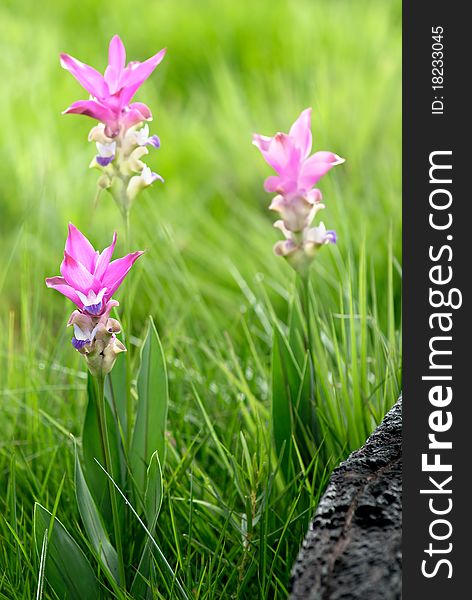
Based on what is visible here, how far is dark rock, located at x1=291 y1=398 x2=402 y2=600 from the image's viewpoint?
0.73 meters

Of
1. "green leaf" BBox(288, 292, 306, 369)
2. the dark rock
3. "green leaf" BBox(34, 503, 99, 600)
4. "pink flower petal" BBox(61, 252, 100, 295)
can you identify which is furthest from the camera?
"green leaf" BBox(288, 292, 306, 369)

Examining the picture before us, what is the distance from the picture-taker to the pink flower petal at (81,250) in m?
0.94

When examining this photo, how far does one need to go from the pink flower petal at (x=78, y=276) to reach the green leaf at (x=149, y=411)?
0.71 feet

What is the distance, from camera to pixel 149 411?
114 centimetres

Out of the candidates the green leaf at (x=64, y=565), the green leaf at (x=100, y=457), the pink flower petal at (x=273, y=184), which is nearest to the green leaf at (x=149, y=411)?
the green leaf at (x=100, y=457)

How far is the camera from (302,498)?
1.16 meters

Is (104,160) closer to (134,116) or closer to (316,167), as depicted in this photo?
(134,116)

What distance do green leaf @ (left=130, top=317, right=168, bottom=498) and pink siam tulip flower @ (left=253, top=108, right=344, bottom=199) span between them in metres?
0.26

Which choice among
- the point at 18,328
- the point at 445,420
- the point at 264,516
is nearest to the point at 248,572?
the point at 264,516

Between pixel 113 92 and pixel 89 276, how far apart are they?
26cm

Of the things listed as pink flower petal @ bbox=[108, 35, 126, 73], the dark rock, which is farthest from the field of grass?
pink flower petal @ bbox=[108, 35, 126, 73]

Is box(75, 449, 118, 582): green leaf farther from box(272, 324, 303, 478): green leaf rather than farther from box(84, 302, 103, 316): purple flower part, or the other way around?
box(272, 324, 303, 478): green leaf

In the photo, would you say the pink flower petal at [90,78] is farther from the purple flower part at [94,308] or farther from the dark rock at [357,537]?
the dark rock at [357,537]

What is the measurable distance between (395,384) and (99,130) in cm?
54
